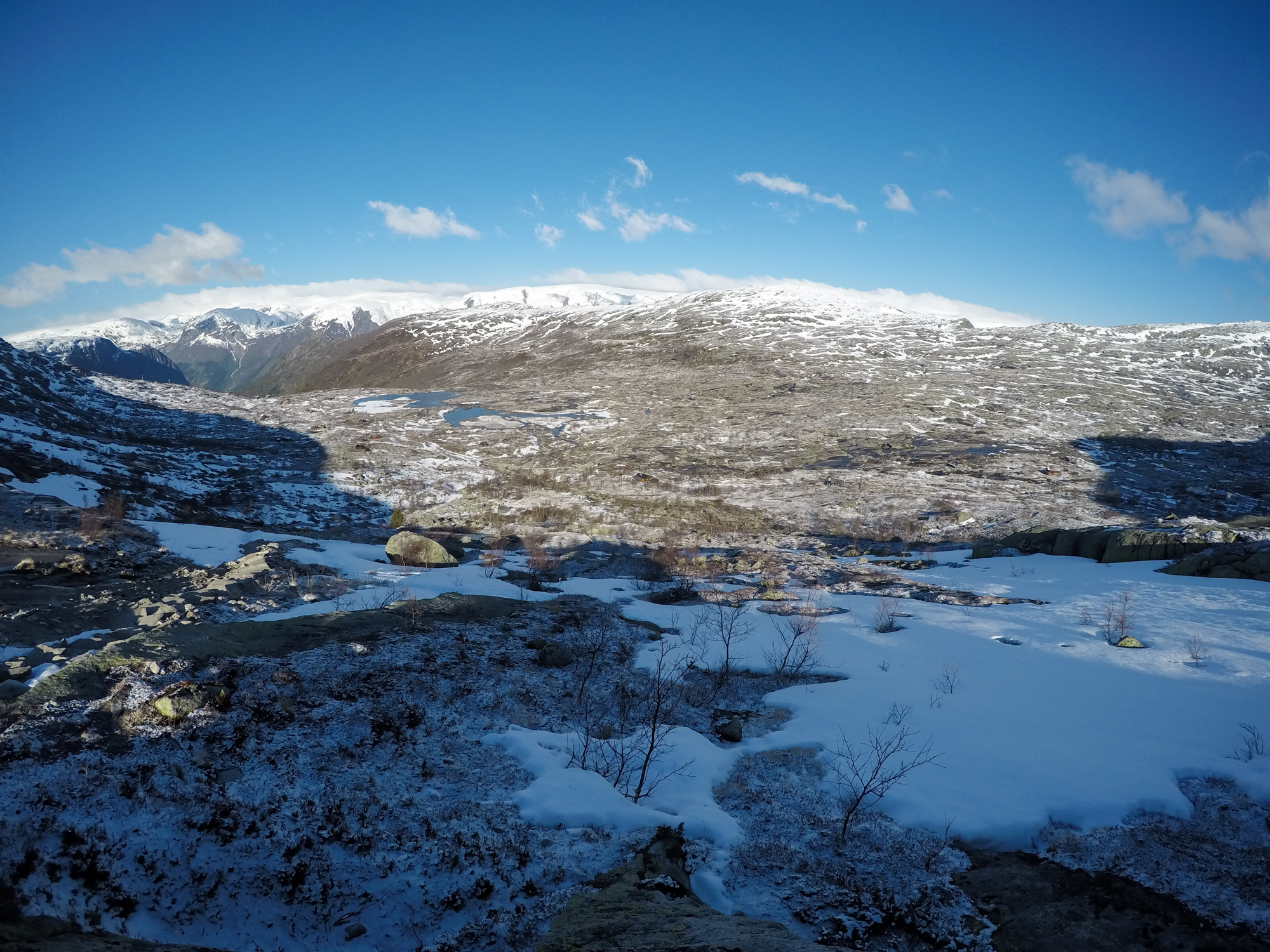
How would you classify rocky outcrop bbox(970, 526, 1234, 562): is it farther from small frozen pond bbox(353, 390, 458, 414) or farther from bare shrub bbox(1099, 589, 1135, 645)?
small frozen pond bbox(353, 390, 458, 414)

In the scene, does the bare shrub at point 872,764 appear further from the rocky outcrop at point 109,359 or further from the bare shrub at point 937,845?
the rocky outcrop at point 109,359

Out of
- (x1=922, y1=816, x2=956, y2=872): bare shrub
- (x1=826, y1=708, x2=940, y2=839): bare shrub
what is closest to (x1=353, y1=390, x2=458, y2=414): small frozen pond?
(x1=826, y1=708, x2=940, y2=839): bare shrub

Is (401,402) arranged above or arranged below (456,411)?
above

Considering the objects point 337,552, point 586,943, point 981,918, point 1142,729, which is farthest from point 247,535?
point 1142,729

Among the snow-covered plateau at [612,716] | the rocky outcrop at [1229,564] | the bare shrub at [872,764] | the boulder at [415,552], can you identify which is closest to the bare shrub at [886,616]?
the snow-covered plateau at [612,716]

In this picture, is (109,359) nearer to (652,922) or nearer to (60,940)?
(60,940)

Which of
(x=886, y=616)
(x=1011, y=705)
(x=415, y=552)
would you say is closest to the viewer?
(x=1011, y=705)

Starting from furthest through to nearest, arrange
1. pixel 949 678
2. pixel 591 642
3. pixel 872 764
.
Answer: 1. pixel 591 642
2. pixel 949 678
3. pixel 872 764

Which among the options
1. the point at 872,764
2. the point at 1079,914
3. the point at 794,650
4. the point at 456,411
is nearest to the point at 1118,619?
the point at 794,650

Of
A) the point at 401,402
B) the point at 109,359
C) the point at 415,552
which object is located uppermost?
the point at 109,359
